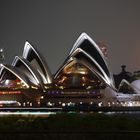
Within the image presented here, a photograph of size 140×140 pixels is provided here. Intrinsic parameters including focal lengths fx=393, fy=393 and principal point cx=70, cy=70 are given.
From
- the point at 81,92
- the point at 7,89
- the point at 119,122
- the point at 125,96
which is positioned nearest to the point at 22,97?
Result: the point at 7,89

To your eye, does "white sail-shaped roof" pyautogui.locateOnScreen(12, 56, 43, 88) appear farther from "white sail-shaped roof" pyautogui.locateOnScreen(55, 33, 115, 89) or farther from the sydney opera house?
"white sail-shaped roof" pyautogui.locateOnScreen(55, 33, 115, 89)

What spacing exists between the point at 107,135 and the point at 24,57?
79.0m

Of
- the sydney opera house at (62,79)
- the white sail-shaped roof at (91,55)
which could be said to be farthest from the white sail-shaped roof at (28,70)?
the white sail-shaped roof at (91,55)

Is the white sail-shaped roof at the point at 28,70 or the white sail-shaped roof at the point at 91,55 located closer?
the white sail-shaped roof at the point at 91,55

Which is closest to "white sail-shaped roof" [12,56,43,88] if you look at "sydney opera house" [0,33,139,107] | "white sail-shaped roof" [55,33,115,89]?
"sydney opera house" [0,33,139,107]

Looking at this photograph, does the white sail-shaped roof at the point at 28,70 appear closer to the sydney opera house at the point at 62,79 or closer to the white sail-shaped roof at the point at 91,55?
the sydney opera house at the point at 62,79

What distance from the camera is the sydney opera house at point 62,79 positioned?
89.6m

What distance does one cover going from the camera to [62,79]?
9531cm

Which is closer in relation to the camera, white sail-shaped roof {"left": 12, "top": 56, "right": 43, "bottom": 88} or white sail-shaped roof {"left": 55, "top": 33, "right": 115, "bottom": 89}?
white sail-shaped roof {"left": 55, "top": 33, "right": 115, "bottom": 89}

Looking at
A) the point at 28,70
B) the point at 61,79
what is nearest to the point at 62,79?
the point at 61,79

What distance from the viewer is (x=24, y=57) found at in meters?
92.1

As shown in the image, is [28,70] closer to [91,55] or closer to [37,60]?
[37,60]

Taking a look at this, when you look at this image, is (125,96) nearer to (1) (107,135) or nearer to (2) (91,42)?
(2) (91,42)

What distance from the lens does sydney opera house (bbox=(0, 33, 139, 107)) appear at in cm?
8956
